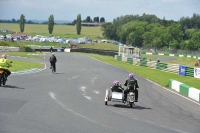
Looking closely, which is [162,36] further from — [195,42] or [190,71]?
[190,71]

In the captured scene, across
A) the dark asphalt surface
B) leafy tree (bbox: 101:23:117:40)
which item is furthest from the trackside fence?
leafy tree (bbox: 101:23:117:40)

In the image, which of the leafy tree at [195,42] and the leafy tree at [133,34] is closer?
the leafy tree at [195,42]

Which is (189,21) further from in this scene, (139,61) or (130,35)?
(139,61)

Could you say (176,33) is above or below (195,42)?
above

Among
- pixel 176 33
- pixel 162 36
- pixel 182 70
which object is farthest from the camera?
pixel 176 33

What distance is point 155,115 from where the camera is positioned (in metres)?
17.9

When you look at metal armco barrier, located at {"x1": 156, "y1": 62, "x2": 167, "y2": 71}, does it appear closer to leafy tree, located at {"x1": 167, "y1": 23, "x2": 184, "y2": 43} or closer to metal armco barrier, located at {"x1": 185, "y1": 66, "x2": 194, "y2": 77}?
metal armco barrier, located at {"x1": 185, "y1": 66, "x2": 194, "y2": 77}

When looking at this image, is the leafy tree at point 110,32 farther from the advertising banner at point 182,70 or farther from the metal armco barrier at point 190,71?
the metal armco barrier at point 190,71

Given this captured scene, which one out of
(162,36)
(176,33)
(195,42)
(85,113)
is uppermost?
(176,33)

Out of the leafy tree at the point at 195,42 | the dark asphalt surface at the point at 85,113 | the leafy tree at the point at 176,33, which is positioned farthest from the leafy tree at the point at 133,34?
the dark asphalt surface at the point at 85,113

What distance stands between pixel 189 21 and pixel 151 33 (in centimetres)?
3867

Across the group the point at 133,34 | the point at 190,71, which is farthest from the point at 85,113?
the point at 133,34

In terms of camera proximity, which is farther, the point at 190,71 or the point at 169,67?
the point at 169,67

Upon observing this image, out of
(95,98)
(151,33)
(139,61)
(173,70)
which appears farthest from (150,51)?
(95,98)
